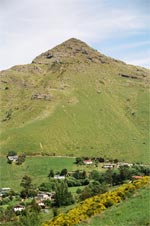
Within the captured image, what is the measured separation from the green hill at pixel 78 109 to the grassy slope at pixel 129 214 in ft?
A: 292

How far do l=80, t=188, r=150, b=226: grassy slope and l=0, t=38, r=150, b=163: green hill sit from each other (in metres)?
88.9

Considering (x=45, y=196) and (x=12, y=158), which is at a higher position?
(x=12, y=158)

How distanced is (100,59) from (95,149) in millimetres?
82365

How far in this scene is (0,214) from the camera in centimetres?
5569

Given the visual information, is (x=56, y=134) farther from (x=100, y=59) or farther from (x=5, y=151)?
(x=100, y=59)

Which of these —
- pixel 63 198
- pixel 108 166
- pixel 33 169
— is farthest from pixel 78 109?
pixel 63 198

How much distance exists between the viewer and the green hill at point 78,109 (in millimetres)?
121562

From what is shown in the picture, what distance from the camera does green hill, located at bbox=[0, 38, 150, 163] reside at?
122 m

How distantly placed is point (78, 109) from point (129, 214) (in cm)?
12501

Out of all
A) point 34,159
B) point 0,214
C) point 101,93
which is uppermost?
point 101,93

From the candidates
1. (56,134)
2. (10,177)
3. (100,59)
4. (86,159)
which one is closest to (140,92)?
(100,59)

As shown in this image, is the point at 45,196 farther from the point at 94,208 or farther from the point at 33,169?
the point at 94,208

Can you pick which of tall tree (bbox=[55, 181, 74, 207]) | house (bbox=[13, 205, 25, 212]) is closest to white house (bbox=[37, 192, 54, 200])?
house (bbox=[13, 205, 25, 212])

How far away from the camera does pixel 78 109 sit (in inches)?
5728
